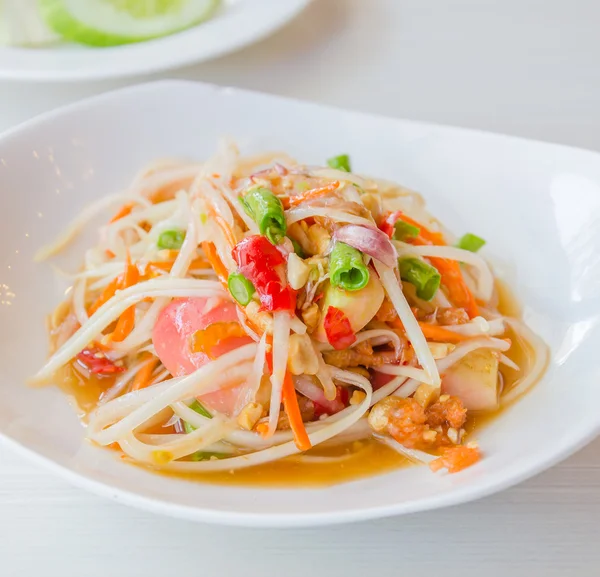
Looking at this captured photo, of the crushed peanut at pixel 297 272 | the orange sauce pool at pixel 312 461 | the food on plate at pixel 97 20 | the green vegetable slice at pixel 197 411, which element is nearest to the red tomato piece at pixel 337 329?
the crushed peanut at pixel 297 272

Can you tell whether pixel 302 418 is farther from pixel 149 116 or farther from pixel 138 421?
pixel 149 116

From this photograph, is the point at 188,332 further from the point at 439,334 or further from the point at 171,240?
the point at 439,334

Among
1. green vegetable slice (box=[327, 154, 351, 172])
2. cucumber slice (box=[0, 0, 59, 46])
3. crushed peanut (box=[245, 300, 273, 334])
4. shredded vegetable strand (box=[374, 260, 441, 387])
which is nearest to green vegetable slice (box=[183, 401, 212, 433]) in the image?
crushed peanut (box=[245, 300, 273, 334])

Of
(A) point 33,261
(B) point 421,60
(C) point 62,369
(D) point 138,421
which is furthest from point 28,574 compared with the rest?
(B) point 421,60

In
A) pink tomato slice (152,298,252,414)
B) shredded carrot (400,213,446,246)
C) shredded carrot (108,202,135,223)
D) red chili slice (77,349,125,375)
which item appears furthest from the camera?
shredded carrot (108,202,135,223)

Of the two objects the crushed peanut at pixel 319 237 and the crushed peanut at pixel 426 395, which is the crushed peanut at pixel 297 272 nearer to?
the crushed peanut at pixel 319 237

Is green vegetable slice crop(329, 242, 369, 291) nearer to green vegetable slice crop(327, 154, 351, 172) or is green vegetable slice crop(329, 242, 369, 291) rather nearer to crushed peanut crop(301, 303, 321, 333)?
crushed peanut crop(301, 303, 321, 333)
